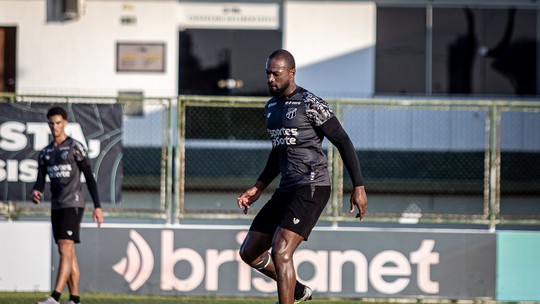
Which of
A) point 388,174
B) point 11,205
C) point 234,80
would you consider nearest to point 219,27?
point 234,80

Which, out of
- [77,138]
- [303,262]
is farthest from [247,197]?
[77,138]

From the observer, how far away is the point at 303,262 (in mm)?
13344

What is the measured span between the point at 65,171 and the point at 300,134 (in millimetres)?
3474

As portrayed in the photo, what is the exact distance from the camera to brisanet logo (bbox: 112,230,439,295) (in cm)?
1333

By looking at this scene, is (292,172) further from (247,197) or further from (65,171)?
(65,171)

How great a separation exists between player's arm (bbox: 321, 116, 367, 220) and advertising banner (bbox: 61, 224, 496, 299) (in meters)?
4.53

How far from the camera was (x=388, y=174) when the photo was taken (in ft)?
54.6

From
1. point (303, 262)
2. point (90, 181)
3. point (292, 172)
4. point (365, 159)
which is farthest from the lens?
point (365, 159)

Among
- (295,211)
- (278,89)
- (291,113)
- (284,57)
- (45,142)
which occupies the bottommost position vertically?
(295,211)

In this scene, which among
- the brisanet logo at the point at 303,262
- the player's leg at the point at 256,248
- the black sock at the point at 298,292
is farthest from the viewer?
the brisanet logo at the point at 303,262

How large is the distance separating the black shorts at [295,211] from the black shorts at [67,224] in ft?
9.71

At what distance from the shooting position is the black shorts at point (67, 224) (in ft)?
37.9

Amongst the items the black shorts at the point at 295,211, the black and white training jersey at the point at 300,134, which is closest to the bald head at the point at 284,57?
the black and white training jersey at the point at 300,134

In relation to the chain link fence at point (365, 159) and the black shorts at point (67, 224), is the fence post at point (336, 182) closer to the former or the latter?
the chain link fence at point (365, 159)
